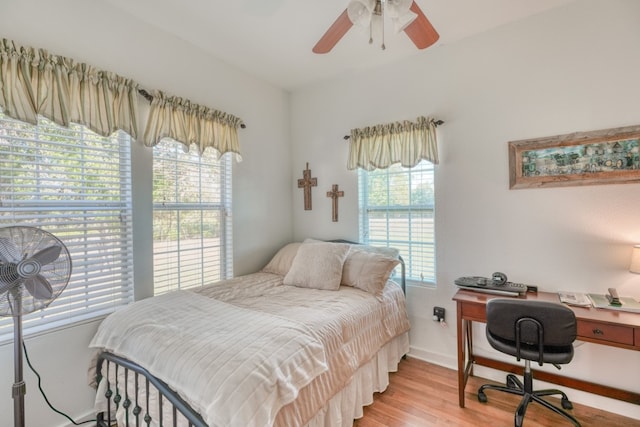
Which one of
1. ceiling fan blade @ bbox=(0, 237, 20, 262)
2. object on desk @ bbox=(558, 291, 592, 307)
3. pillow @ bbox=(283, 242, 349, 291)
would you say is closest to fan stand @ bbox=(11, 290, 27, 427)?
ceiling fan blade @ bbox=(0, 237, 20, 262)

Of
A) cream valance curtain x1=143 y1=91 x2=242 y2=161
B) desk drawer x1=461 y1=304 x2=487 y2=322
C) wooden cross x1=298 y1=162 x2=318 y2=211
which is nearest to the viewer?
desk drawer x1=461 y1=304 x2=487 y2=322

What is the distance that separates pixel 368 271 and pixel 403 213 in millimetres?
762

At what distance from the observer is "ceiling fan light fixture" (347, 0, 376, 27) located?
1.47 metres

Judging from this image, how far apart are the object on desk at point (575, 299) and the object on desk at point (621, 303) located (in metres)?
0.03

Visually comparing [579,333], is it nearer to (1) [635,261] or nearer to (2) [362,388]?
(1) [635,261]

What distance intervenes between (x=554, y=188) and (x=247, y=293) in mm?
2477

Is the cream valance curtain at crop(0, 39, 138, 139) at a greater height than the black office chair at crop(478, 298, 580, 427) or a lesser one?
greater

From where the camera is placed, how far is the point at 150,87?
88.5 inches

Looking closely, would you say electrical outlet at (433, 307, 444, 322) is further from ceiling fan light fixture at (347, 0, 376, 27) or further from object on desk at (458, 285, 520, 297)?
ceiling fan light fixture at (347, 0, 376, 27)

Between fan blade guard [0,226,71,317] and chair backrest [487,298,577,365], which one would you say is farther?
chair backrest [487,298,577,365]

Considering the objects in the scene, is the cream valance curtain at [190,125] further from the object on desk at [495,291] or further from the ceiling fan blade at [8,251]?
the object on desk at [495,291]

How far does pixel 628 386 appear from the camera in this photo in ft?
6.31

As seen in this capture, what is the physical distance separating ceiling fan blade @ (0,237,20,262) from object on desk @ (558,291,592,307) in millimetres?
3131

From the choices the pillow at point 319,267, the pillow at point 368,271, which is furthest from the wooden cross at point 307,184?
the pillow at point 368,271
